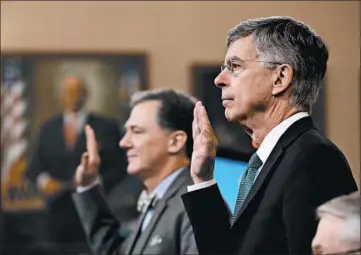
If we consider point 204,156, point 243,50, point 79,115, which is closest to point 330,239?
point 204,156

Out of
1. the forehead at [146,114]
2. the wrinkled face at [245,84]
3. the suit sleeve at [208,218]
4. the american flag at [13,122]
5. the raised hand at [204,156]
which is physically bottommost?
the american flag at [13,122]

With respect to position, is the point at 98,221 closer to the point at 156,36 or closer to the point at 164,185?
the point at 164,185

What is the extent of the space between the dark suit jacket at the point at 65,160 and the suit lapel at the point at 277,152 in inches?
140

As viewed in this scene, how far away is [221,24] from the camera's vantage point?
17.4 ft

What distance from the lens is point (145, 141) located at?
344cm

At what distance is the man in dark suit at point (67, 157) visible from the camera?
551 centimetres

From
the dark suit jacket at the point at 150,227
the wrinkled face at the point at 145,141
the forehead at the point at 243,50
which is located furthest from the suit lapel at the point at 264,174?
the wrinkled face at the point at 145,141

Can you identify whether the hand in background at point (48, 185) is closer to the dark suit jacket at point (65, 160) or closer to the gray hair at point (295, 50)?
the dark suit jacket at point (65, 160)

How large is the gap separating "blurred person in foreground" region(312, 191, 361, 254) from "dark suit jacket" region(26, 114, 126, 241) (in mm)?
3779

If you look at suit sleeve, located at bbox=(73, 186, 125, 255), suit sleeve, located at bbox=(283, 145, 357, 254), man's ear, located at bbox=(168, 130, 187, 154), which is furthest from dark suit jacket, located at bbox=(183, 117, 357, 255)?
suit sleeve, located at bbox=(73, 186, 125, 255)

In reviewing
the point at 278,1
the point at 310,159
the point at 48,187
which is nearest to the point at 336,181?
the point at 310,159

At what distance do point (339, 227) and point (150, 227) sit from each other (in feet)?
4.76

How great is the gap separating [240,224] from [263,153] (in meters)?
0.18

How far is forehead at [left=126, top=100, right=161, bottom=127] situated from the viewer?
3.47 m
